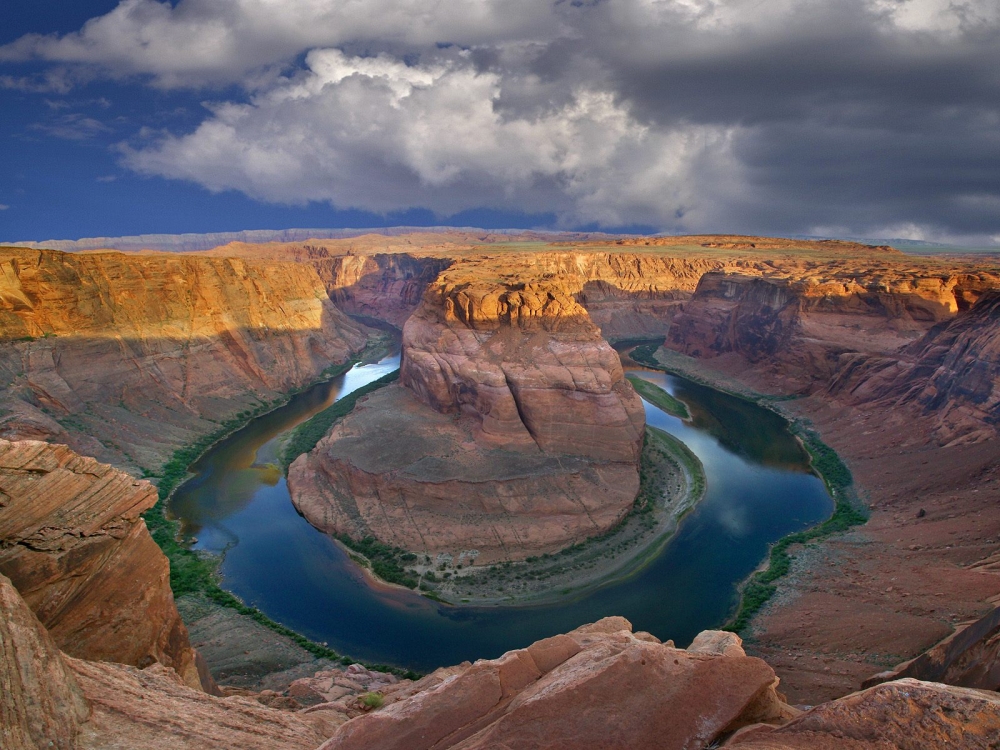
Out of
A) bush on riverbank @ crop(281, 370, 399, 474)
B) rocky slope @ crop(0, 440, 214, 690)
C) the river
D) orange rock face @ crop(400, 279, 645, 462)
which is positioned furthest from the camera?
bush on riverbank @ crop(281, 370, 399, 474)

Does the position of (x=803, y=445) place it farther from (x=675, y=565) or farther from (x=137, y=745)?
(x=137, y=745)

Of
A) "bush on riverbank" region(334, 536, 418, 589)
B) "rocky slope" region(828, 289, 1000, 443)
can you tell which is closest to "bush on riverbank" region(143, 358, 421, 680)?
"bush on riverbank" region(334, 536, 418, 589)

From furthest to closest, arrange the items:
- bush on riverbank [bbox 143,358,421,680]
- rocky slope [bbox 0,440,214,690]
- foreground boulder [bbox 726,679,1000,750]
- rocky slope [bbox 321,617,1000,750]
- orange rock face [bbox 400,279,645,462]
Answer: orange rock face [bbox 400,279,645,462]
bush on riverbank [bbox 143,358,421,680]
rocky slope [bbox 0,440,214,690]
rocky slope [bbox 321,617,1000,750]
foreground boulder [bbox 726,679,1000,750]

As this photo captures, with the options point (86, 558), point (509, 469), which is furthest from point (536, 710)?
point (509, 469)

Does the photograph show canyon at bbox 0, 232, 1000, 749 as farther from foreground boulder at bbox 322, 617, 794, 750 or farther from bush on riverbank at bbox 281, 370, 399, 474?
bush on riverbank at bbox 281, 370, 399, 474

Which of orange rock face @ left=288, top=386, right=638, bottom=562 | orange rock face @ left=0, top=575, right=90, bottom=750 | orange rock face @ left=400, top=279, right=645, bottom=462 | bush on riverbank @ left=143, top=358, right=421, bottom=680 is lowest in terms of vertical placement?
bush on riverbank @ left=143, top=358, right=421, bottom=680

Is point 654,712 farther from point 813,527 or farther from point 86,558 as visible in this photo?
point 813,527
